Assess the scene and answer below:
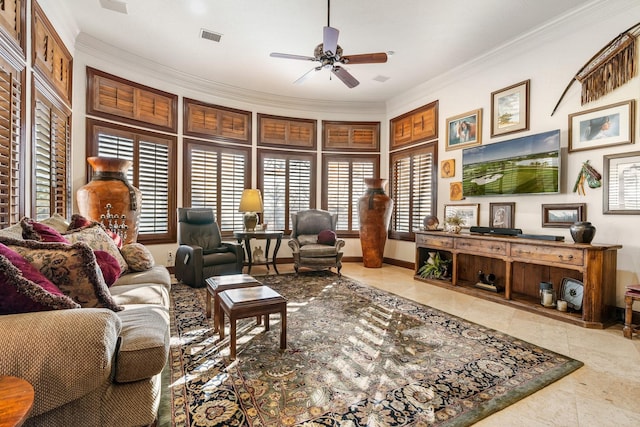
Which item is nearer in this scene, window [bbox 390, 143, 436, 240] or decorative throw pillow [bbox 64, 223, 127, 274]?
decorative throw pillow [bbox 64, 223, 127, 274]

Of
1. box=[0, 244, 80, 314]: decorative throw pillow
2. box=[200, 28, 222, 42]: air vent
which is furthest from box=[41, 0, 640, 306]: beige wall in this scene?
box=[0, 244, 80, 314]: decorative throw pillow

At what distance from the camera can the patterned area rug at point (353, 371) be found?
1611 millimetres

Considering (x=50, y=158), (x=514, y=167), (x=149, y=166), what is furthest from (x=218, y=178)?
(x=514, y=167)

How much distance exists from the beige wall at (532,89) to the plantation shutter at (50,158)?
403 mm

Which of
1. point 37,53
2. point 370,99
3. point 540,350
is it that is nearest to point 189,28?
point 37,53

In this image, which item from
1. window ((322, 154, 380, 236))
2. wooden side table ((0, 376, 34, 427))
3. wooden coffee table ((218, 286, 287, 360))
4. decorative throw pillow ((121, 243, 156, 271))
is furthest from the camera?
window ((322, 154, 380, 236))

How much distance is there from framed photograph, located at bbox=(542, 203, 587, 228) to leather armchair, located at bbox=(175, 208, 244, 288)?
3.99 m

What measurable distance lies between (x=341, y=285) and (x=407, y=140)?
124 inches

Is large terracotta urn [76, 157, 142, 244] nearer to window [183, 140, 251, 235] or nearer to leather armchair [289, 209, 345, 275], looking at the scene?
window [183, 140, 251, 235]

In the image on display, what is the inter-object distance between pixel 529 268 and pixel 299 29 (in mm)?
4087

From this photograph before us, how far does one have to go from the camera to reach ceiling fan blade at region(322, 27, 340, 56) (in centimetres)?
289

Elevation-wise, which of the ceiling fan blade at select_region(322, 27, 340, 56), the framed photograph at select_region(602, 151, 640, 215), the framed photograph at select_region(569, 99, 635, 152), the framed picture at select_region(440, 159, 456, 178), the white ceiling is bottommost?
the framed photograph at select_region(602, 151, 640, 215)

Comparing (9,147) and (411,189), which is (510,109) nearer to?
(411,189)

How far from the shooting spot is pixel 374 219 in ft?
18.3
